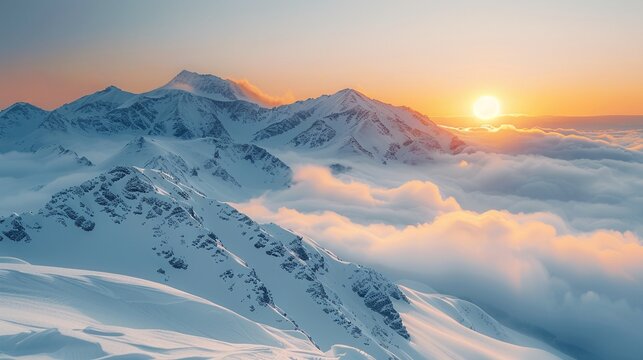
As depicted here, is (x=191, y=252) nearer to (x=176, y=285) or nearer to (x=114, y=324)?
(x=176, y=285)

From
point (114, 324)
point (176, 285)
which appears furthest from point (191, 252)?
point (114, 324)

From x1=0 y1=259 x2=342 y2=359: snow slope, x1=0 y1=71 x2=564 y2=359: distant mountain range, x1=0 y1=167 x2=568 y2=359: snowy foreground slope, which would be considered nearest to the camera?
x1=0 y1=259 x2=342 y2=359: snow slope

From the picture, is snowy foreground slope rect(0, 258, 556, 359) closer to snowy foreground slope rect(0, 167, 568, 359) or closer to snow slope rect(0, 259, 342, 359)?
snow slope rect(0, 259, 342, 359)

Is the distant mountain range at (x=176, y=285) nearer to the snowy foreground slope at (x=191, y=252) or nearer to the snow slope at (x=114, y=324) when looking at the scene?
the snow slope at (x=114, y=324)

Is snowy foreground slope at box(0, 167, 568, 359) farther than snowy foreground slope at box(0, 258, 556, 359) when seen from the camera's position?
Yes

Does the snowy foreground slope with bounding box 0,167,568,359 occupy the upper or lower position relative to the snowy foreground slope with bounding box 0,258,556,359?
upper

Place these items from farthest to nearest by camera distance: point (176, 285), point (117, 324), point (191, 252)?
1. point (191, 252)
2. point (176, 285)
3. point (117, 324)

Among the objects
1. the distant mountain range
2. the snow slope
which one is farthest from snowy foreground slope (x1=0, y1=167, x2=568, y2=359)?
the snow slope

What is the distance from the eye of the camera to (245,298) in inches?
4567

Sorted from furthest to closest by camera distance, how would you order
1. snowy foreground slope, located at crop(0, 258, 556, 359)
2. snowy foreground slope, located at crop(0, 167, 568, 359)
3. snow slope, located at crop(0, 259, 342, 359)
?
snowy foreground slope, located at crop(0, 167, 568, 359) → snowy foreground slope, located at crop(0, 258, 556, 359) → snow slope, located at crop(0, 259, 342, 359)

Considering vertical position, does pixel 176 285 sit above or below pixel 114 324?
above

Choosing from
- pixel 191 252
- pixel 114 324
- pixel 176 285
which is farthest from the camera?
pixel 191 252

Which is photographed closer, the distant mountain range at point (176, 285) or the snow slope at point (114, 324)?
the snow slope at point (114, 324)

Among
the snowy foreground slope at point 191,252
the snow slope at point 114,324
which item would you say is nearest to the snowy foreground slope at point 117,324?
the snow slope at point 114,324
